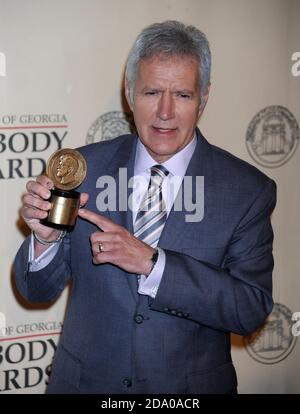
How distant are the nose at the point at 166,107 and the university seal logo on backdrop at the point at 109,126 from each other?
862mm

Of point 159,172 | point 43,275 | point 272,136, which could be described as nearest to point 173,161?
point 159,172

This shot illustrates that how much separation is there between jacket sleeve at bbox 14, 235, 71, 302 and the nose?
51cm

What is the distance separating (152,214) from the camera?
2154 millimetres

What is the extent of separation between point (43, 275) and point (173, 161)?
560 millimetres

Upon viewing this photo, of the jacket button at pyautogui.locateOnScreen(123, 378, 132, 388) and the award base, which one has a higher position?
the award base

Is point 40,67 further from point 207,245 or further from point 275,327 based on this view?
point 275,327

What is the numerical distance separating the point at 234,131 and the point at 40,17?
104 cm

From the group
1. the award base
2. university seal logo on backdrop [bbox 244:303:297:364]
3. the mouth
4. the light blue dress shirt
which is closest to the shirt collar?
the light blue dress shirt

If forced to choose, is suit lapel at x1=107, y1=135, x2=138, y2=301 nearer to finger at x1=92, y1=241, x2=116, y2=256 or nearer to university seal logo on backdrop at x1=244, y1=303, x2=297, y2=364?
finger at x1=92, y1=241, x2=116, y2=256

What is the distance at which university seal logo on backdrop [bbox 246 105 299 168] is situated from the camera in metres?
3.23

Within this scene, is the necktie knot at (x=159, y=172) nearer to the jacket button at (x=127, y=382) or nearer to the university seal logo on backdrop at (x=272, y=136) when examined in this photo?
the jacket button at (x=127, y=382)

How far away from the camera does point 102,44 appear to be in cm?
286

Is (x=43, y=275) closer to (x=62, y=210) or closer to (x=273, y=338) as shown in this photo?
(x=62, y=210)

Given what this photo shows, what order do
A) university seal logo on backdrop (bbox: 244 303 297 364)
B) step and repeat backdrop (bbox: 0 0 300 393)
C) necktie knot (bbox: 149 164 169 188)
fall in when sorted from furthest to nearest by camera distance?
university seal logo on backdrop (bbox: 244 303 297 364) → step and repeat backdrop (bbox: 0 0 300 393) → necktie knot (bbox: 149 164 169 188)
